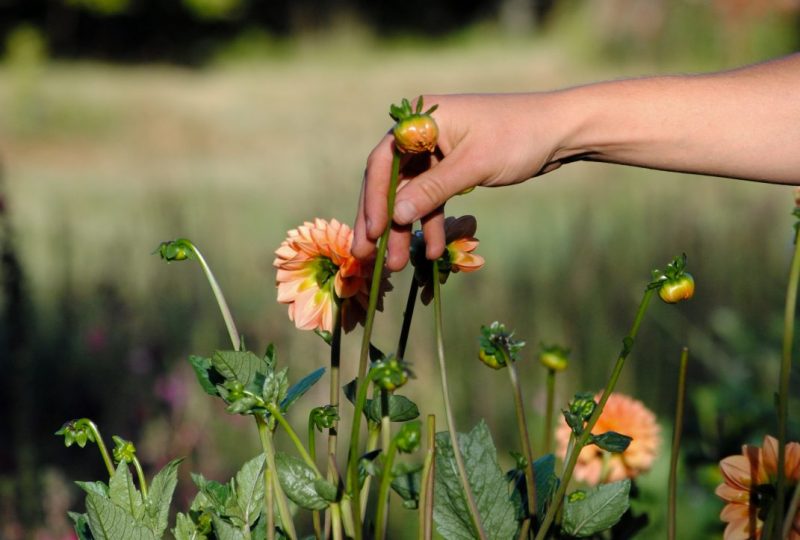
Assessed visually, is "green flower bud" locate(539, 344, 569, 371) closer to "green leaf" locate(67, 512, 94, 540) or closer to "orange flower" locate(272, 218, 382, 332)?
"orange flower" locate(272, 218, 382, 332)

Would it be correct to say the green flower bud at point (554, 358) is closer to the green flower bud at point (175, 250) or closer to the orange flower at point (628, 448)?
the orange flower at point (628, 448)

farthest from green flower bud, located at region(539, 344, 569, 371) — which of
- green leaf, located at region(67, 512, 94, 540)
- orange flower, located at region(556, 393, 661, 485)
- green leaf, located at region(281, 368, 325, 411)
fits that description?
green leaf, located at region(67, 512, 94, 540)

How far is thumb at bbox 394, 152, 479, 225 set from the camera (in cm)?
57

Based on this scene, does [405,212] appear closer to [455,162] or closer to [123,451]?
[455,162]

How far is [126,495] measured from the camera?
594mm

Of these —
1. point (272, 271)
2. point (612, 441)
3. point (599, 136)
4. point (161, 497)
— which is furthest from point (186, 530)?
point (272, 271)

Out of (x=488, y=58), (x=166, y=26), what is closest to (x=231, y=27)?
(x=166, y=26)

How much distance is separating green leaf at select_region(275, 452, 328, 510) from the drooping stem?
0.18 ft

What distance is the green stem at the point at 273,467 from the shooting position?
54 centimetres

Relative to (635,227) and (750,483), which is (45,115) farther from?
(750,483)

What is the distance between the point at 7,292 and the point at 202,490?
75 cm

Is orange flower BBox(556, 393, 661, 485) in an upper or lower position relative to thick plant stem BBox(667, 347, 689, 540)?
lower

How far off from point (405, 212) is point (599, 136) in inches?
8.7

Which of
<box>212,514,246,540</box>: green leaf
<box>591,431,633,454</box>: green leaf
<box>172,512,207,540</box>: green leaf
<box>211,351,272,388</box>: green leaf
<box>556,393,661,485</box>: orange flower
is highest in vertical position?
<box>211,351,272,388</box>: green leaf
